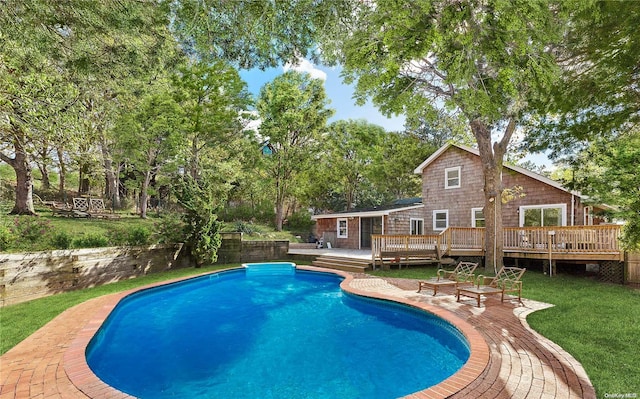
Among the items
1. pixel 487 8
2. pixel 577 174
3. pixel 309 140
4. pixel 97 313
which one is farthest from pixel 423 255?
pixel 309 140

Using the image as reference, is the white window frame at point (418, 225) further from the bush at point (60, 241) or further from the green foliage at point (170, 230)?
the bush at point (60, 241)

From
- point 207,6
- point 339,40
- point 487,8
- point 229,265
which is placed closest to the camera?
point 487,8

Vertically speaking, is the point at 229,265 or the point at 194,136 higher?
the point at 194,136

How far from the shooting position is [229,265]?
15.4 metres

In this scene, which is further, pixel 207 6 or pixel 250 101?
pixel 250 101

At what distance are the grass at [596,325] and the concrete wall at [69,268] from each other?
1145 cm

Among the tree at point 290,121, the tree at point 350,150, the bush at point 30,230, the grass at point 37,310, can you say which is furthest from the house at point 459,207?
the bush at point 30,230

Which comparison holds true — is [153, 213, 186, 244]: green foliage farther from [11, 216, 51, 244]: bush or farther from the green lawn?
[11, 216, 51, 244]: bush

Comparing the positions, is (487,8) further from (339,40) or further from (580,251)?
(580,251)

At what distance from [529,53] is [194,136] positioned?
18.9 m

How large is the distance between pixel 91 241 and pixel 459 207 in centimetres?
1700

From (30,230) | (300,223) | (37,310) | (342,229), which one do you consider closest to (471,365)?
(37,310)

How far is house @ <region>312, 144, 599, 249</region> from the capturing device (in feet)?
46.9

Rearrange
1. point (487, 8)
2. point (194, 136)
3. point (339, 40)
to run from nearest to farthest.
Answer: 1. point (487, 8)
2. point (339, 40)
3. point (194, 136)
